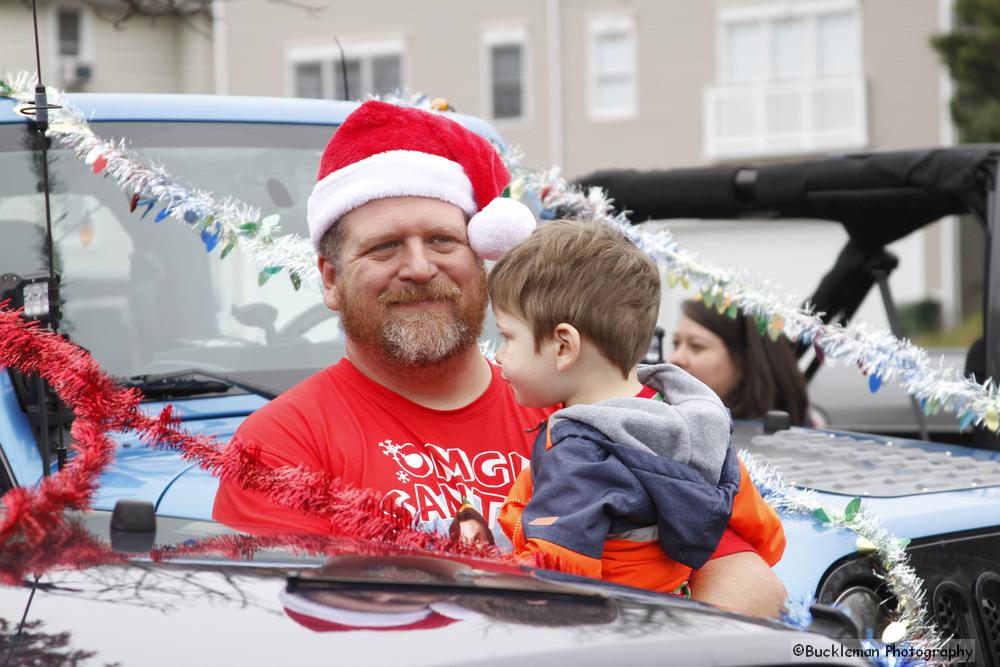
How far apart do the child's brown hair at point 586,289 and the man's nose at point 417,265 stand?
0.99ft

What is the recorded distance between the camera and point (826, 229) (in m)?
24.3

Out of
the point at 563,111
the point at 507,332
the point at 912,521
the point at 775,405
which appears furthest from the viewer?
the point at 563,111

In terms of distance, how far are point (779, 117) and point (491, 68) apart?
16.7 ft

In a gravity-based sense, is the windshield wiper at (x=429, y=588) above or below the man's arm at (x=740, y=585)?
above

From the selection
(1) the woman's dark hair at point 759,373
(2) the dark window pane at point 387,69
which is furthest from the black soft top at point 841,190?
(2) the dark window pane at point 387,69

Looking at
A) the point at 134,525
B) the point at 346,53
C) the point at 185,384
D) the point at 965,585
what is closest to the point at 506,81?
the point at 346,53

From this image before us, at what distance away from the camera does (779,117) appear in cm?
2462

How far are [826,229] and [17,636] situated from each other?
2368 cm

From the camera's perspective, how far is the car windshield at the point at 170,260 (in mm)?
3217

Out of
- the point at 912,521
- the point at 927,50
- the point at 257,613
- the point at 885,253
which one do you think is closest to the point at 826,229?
the point at 927,50

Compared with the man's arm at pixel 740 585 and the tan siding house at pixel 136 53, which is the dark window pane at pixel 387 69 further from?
the man's arm at pixel 740 585

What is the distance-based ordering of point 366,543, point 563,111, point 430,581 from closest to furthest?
point 430,581 → point 366,543 → point 563,111

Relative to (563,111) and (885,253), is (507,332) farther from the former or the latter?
(563,111)

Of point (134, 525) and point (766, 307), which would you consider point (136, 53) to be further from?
point (134, 525)
